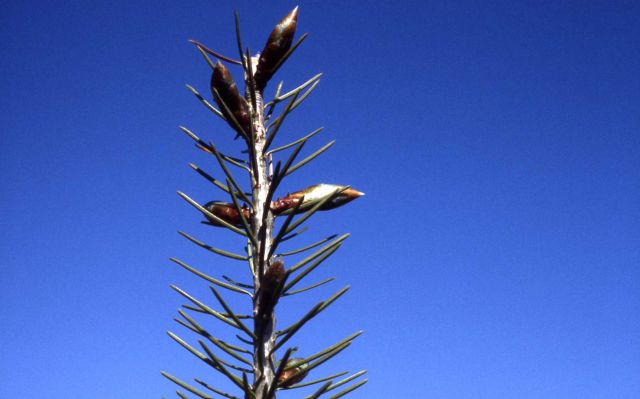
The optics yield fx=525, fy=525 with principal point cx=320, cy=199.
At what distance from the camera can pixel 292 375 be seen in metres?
1.31

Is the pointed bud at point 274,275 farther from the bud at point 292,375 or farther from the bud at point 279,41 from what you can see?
the bud at point 279,41

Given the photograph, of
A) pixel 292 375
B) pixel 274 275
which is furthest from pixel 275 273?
pixel 292 375

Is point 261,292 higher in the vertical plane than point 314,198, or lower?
lower

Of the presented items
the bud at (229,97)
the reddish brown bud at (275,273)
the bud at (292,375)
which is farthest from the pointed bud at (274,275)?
the bud at (229,97)

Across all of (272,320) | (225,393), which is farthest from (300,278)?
(225,393)

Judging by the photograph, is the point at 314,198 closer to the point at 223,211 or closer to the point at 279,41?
the point at 223,211

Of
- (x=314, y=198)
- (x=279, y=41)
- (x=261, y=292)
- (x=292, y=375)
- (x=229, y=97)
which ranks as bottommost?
(x=292, y=375)

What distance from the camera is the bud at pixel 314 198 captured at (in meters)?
1.44

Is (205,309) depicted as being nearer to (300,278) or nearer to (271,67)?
(300,278)

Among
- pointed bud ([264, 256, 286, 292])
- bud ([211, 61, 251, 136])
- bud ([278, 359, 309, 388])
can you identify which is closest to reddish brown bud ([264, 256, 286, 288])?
pointed bud ([264, 256, 286, 292])

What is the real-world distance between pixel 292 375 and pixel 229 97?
787 millimetres

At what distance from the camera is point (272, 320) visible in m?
1.35

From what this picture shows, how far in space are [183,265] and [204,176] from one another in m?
0.29

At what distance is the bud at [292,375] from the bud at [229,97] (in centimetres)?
67
